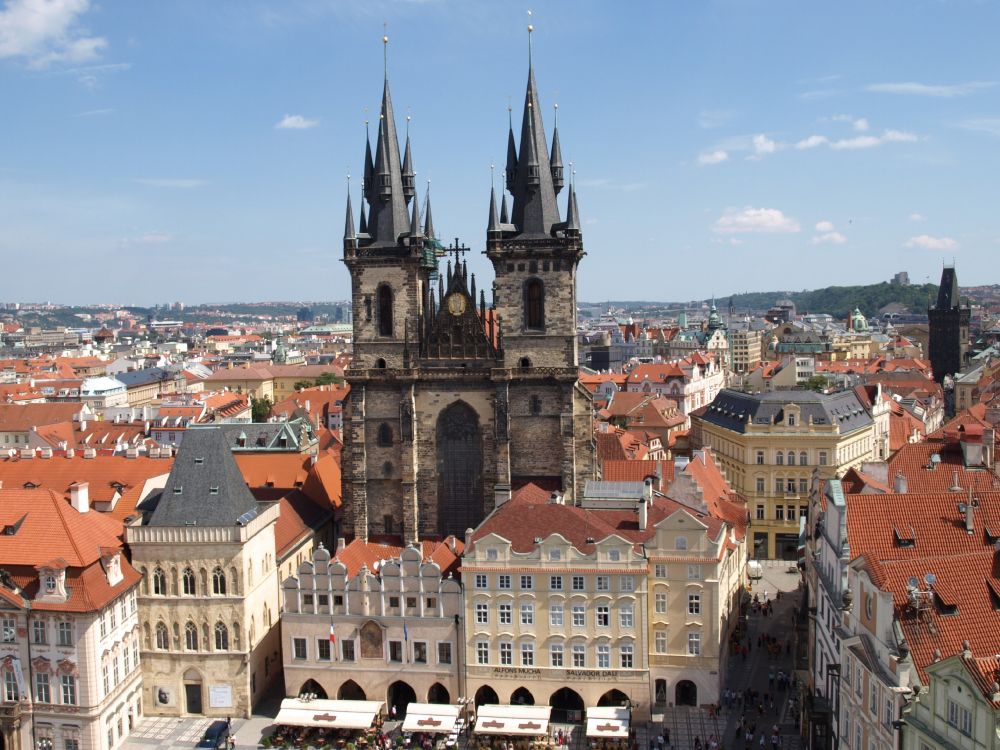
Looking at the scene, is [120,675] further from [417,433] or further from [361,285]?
[361,285]

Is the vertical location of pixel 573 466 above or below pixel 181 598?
above

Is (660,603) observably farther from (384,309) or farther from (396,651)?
(384,309)

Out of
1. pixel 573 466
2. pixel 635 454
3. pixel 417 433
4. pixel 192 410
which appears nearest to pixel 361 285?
pixel 417 433

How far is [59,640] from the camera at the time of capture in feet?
193

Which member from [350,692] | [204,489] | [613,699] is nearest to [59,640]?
[204,489]

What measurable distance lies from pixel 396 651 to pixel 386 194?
35.3 meters

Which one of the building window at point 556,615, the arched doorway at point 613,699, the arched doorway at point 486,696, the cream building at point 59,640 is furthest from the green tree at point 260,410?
the arched doorway at point 613,699

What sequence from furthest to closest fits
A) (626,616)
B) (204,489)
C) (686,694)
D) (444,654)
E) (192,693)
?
(204,489)
(192,693)
(444,654)
(686,694)
(626,616)

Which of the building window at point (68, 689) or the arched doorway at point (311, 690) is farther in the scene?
the arched doorway at point (311, 690)

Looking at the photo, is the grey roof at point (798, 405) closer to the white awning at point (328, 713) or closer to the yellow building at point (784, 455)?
the yellow building at point (784, 455)

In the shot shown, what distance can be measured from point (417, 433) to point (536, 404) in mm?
9426

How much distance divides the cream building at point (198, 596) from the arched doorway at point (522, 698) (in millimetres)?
16672

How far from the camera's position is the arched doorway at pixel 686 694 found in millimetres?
62969

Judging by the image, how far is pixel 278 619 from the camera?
2795 inches
